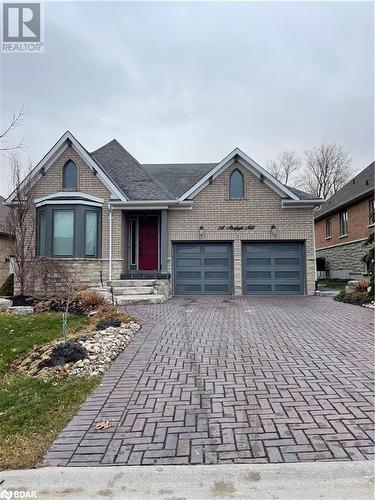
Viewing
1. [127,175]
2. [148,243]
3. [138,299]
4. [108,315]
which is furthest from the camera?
[127,175]

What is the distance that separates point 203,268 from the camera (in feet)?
50.3

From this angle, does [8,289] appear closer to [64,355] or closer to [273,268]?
[64,355]

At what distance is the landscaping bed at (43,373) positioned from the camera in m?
3.12

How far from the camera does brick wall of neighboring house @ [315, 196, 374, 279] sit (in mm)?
19438

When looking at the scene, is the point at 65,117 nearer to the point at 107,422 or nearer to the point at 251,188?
the point at 251,188

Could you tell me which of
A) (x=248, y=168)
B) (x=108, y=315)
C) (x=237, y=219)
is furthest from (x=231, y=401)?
(x=248, y=168)

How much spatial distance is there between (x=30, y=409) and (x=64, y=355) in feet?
4.95

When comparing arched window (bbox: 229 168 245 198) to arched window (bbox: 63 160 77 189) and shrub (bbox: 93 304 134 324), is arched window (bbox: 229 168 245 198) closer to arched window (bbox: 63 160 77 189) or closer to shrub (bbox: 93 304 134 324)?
arched window (bbox: 63 160 77 189)

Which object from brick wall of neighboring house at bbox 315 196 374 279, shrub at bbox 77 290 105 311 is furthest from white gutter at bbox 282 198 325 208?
shrub at bbox 77 290 105 311

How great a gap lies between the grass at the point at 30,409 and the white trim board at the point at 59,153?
9.32 meters

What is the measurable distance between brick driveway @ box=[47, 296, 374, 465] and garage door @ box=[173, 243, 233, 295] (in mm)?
7885

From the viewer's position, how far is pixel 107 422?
338cm

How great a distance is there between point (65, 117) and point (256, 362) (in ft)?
49.8

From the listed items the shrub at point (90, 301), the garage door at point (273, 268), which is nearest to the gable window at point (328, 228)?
the garage door at point (273, 268)
